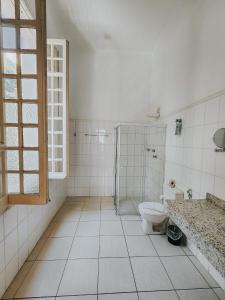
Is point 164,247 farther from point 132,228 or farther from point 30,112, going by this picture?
point 30,112

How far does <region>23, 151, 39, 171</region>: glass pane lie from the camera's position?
137 centimetres

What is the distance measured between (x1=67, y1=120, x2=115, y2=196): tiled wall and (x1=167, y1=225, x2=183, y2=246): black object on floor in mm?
1593

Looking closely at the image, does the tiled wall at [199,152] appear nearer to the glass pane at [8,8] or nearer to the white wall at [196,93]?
the white wall at [196,93]

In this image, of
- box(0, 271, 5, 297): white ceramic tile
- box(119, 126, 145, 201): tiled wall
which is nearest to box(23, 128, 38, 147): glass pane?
box(0, 271, 5, 297): white ceramic tile

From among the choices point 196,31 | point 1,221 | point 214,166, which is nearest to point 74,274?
point 1,221

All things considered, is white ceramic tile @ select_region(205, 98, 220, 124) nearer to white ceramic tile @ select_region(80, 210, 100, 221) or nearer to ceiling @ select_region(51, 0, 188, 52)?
ceiling @ select_region(51, 0, 188, 52)

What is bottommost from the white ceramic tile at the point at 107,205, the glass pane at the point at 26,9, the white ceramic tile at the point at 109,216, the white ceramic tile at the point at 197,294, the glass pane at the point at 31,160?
the white ceramic tile at the point at 197,294

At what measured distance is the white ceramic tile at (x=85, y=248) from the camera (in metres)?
1.68

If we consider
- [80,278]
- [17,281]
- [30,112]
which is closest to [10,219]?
[17,281]

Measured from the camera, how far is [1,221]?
1.21 metres

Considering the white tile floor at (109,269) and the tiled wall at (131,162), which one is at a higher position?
the tiled wall at (131,162)

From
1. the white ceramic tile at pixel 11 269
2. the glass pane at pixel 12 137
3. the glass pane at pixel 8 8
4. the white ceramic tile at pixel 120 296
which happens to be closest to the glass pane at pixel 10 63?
the glass pane at pixel 12 137

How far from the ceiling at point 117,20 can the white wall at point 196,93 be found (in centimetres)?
22

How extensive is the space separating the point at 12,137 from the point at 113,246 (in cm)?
148
